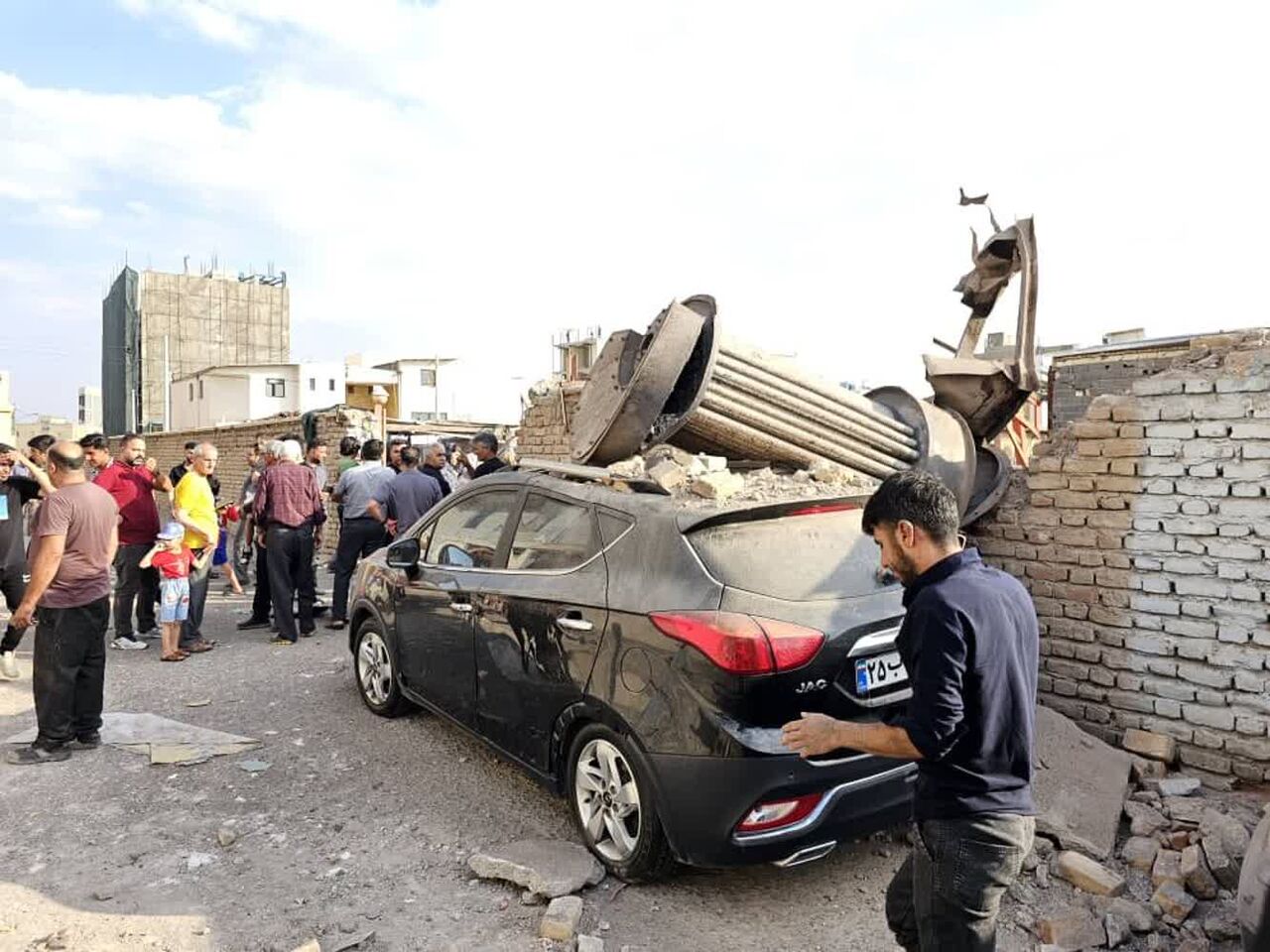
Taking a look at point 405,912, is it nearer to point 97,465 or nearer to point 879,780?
point 879,780

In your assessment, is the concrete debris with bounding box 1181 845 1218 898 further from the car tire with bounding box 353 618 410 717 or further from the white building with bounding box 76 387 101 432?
the white building with bounding box 76 387 101 432

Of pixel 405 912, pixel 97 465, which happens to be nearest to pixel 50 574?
pixel 405 912

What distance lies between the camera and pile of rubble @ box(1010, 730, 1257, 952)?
118 inches

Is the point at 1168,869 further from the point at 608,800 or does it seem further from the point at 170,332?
the point at 170,332

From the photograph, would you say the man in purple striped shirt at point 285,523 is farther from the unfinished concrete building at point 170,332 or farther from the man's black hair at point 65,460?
the unfinished concrete building at point 170,332

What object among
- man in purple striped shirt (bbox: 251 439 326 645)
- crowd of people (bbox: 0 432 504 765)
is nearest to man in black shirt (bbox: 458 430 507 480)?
crowd of people (bbox: 0 432 504 765)

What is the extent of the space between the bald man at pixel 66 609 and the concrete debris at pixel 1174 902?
211 inches

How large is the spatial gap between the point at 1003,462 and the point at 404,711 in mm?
4208

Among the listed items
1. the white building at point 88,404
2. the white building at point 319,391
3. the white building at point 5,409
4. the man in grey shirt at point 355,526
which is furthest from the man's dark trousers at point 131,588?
the white building at point 88,404

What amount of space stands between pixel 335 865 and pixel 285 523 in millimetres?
4405

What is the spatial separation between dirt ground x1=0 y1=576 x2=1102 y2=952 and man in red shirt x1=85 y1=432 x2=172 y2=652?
2.83 meters

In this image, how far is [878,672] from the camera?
3014 millimetres

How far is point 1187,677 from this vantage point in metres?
4.32

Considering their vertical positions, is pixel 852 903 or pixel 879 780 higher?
pixel 879 780
